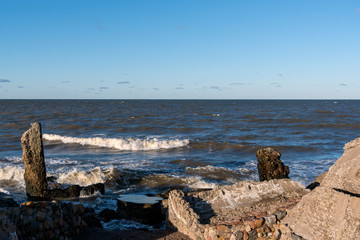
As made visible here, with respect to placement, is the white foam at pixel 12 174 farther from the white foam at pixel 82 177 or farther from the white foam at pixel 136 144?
the white foam at pixel 136 144

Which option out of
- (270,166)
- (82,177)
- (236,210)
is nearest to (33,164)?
(82,177)

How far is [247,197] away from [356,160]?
220 centimetres

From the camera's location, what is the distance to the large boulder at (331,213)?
16.0 ft

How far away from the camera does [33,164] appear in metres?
10.7

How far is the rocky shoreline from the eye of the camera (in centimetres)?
509

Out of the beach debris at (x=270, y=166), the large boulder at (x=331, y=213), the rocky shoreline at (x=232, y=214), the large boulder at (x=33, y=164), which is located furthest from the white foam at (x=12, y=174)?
the large boulder at (x=331, y=213)

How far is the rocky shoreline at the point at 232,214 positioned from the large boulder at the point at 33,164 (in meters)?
2.42

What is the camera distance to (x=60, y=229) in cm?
614

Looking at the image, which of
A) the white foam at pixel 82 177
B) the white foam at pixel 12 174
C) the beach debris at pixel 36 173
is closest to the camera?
the beach debris at pixel 36 173

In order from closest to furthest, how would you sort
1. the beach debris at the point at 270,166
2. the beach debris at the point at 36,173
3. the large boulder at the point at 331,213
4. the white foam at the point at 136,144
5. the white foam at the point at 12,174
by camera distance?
the large boulder at the point at 331,213 < the beach debris at the point at 36,173 < the beach debris at the point at 270,166 < the white foam at the point at 12,174 < the white foam at the point at 136,144

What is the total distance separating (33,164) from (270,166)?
7.56 meters

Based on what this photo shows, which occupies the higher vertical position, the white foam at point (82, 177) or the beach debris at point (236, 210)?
the beach debris at point (236, 210)

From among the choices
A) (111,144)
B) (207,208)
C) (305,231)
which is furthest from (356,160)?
(111,144)

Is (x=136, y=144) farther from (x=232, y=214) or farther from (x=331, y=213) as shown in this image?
(x=331, y=213)
